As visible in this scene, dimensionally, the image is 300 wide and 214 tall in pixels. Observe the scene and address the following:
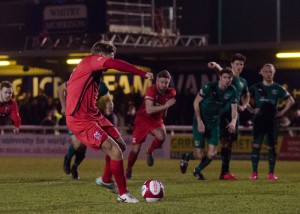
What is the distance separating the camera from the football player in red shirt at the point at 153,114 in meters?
16.6

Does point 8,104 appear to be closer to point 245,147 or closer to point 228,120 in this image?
point 228,120

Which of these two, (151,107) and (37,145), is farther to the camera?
(37,145)

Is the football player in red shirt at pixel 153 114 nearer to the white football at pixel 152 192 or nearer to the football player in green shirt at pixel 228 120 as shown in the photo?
the football player in green shirt at pixel 228 120

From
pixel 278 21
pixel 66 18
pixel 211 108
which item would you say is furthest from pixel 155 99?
pixel 278 21

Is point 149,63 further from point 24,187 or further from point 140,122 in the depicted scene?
point 24,187

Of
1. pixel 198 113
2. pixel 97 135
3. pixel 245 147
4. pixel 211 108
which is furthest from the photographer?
pixel 245 147

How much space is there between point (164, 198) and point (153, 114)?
14.9 feet

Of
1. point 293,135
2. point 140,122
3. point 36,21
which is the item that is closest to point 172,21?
point 36,21

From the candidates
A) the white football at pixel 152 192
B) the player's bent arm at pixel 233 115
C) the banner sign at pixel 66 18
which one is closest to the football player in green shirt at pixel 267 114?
the player's bent arm at pixel 233 115

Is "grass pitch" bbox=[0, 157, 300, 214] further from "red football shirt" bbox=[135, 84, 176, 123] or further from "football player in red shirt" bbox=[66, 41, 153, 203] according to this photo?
"red football shirt" bbox=[135, 84, 176, 123]

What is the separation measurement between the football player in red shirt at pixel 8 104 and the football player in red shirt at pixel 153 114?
2164 millimetres

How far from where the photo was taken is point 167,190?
46.5ft

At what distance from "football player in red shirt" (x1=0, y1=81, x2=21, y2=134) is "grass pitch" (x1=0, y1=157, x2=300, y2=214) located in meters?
1.09

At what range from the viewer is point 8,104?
17.5 metres
